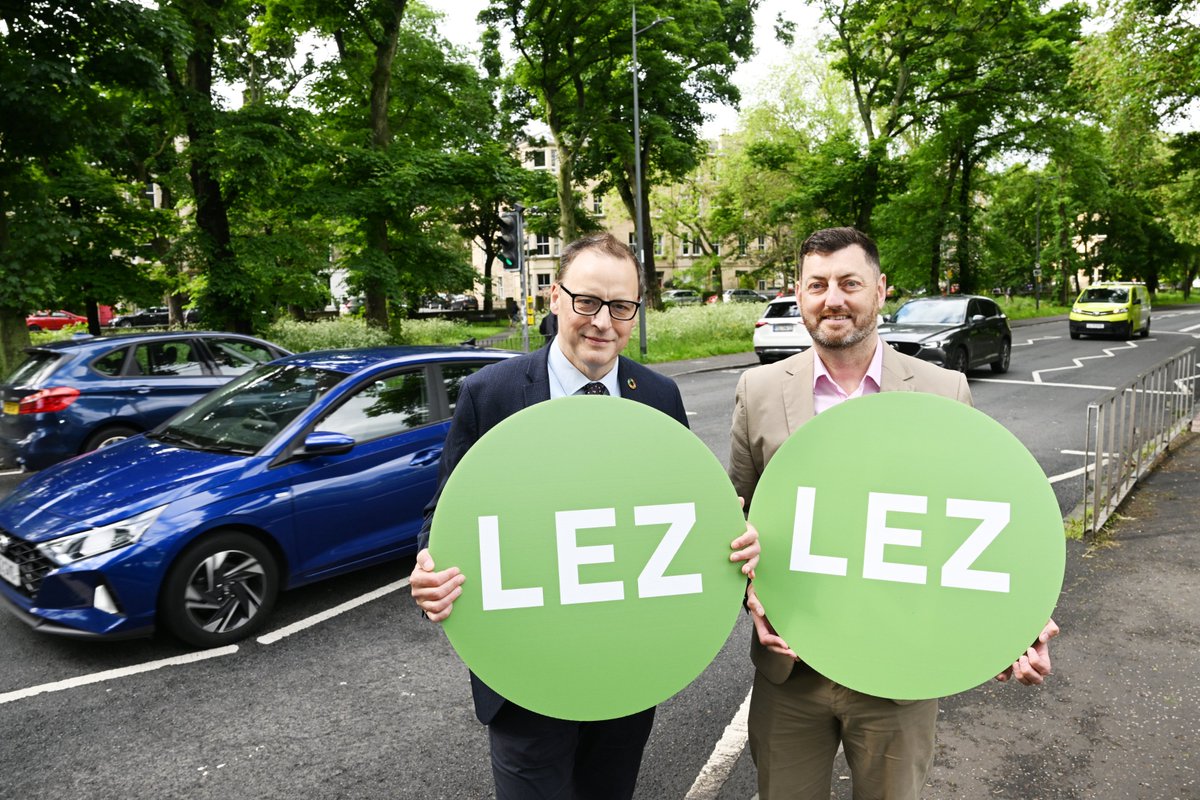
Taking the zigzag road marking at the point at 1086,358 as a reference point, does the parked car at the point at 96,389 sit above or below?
above

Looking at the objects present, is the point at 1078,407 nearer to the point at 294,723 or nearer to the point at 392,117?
the point at 294,723

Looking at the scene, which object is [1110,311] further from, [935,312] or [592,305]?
[592,305]

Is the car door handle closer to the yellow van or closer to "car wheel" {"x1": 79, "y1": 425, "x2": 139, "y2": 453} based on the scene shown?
"car wheel" {"x1": 79, "y1": 425, "x2": 139, "y2": 453}

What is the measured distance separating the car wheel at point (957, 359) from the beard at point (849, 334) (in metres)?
12.4

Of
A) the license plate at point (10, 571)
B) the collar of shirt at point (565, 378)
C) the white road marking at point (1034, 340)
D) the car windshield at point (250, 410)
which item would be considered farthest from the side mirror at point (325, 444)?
the white road marking at point (1034, 340)

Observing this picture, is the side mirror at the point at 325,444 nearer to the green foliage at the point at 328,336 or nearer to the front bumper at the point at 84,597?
the front bumper at the point at 84,597

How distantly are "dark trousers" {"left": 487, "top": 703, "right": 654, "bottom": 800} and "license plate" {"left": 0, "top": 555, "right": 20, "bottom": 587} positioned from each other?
344cm

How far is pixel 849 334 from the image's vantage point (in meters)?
1.82

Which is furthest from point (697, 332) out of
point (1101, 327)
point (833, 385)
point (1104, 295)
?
point (833, 385)

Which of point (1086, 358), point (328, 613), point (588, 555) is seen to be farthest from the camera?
point (1086, 358)

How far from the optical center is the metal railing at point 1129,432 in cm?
539

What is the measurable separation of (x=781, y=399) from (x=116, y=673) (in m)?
3.83

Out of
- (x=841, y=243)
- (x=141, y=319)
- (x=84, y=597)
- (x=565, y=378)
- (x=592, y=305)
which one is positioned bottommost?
(x=84, y=597)

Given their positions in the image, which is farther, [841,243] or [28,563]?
[28,563]
